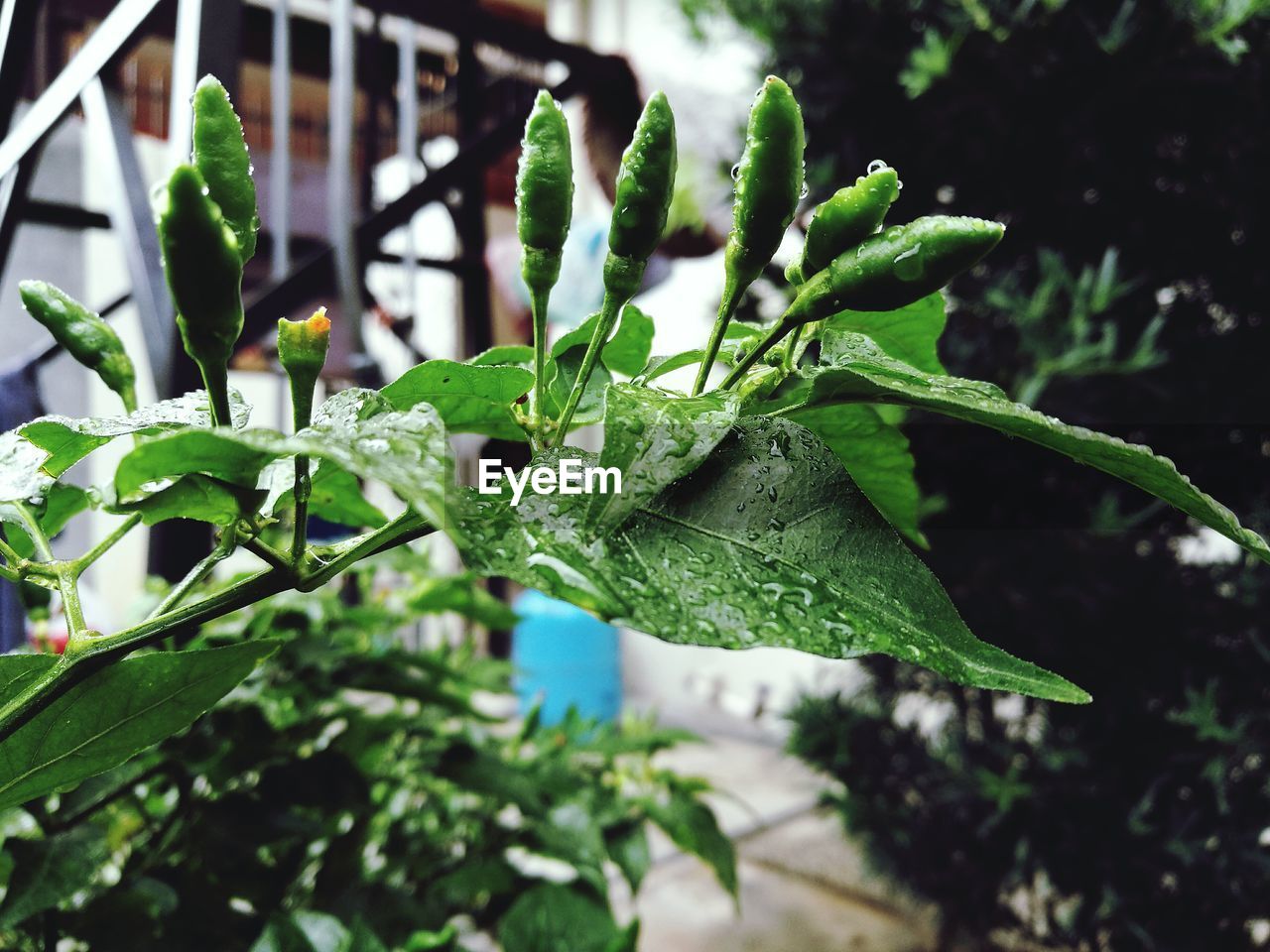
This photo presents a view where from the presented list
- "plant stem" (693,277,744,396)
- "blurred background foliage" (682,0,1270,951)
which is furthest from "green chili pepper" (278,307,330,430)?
"blurred background foliage" (682,0,1270,951)

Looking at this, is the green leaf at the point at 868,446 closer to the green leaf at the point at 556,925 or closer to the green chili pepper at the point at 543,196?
the green chili pepper at the point at 543,196

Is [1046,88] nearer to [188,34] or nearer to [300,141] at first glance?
[188,34]

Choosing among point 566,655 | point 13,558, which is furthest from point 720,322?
point 566,655

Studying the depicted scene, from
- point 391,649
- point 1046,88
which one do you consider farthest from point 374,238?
point 1046,88

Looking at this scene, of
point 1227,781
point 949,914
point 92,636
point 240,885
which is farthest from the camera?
point 949,914

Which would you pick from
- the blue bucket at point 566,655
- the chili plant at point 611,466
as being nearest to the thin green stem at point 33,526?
the chili plant at point 611,466

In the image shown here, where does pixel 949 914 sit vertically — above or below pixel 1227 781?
below

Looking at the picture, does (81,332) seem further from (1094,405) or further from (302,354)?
(1094,405)
